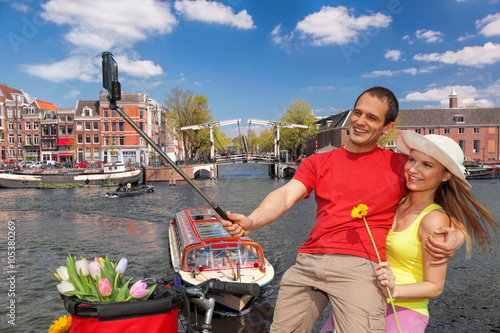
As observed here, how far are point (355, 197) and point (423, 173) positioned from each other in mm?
402

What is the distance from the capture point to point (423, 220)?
6.81ft

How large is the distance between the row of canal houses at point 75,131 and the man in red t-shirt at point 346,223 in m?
56.0

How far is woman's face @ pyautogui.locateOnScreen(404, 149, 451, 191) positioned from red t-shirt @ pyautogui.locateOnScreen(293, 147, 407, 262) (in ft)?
0.24

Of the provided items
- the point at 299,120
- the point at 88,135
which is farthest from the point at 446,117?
the point at 88,135

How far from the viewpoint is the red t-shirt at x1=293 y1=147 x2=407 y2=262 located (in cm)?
213

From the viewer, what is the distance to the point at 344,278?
6.73 feet

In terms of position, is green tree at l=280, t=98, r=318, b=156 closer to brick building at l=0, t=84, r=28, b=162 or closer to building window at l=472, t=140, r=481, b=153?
building window at l=472, t=140, r=481, b=153

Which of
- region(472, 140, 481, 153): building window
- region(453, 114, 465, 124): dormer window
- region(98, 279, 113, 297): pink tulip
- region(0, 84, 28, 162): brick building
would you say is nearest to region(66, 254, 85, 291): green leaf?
region(98, 279, 113, 297): pink tulip

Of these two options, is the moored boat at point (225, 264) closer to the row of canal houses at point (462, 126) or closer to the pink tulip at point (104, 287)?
the pink tulip at point (104, 287)

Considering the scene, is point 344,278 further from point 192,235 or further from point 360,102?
point 192,235

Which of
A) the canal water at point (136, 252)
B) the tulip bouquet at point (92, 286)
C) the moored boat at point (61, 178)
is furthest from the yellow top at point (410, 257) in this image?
the moored boat at point (61, 178)

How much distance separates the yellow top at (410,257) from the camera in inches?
82.9

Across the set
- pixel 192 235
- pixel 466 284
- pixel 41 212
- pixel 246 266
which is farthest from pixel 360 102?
pixel 41 212

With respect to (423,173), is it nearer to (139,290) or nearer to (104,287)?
(139,290)
